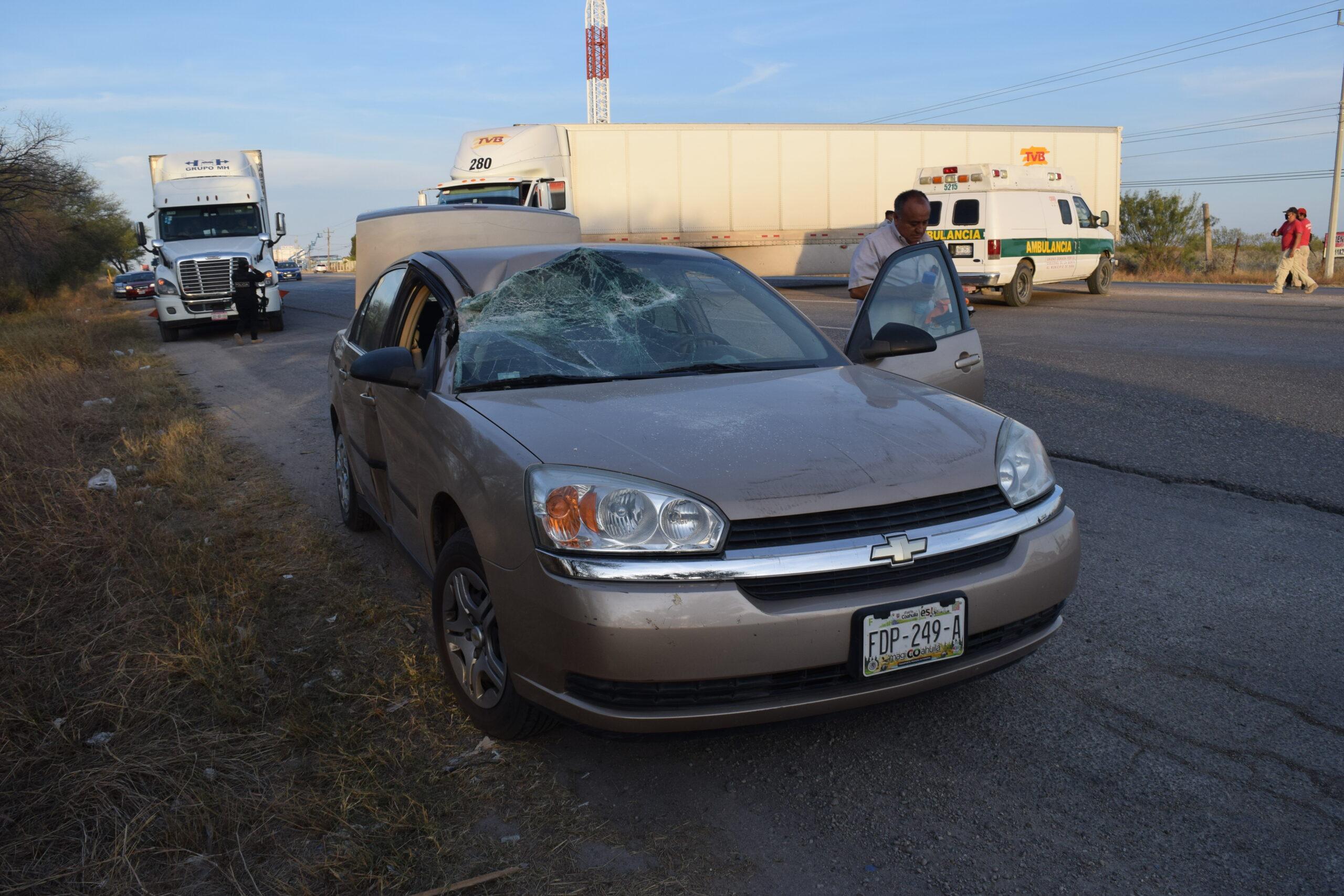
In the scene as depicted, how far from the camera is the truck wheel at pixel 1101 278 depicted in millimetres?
21625

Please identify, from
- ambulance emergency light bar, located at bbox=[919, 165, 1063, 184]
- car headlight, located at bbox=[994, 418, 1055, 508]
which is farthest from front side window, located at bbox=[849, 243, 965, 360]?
ambulance emergency light bar, located at bbox=[919, 165, 1063, 184]

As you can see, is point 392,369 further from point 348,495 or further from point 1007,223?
point 1007,223

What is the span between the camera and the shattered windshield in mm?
3607

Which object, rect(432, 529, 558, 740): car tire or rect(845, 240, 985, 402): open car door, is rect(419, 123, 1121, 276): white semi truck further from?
rect(432, 529, 558, 740): car tire

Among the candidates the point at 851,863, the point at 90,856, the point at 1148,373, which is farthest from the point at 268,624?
the point at 1148,373

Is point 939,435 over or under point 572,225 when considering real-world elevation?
under

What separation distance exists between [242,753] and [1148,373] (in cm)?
924

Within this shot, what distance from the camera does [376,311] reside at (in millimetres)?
5105

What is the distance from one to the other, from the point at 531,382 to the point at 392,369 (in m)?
0.54

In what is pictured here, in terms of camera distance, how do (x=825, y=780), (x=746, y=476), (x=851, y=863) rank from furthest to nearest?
1. (x=825, y=780)
2. (x=746, y=476)
3. (x=851, y=863)

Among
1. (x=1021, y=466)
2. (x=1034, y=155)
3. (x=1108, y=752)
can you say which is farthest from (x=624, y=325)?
(x=1034, y=155)

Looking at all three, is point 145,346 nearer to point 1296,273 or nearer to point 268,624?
point 268,624

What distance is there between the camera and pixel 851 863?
244cm

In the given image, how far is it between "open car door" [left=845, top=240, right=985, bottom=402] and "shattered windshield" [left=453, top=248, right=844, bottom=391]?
0.74 meters
